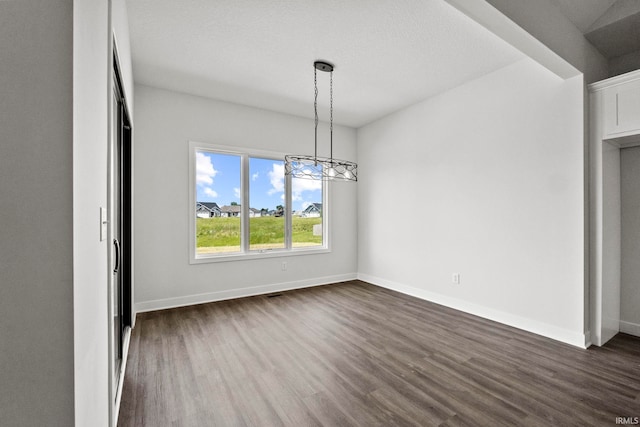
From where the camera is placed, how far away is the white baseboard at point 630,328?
9.72ft

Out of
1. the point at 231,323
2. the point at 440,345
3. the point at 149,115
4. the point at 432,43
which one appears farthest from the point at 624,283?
the point at 149,115

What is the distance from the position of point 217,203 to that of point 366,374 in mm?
3124

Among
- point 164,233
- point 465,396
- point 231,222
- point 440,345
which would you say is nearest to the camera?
point 465,396

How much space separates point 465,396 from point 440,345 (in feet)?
2.57

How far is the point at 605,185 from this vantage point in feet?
9.25

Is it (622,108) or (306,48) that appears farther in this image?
(306,48)

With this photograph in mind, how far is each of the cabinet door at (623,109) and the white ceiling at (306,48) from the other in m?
0.95

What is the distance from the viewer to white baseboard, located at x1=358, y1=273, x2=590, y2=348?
281 centimetres

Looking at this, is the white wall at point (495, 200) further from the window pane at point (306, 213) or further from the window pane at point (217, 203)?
the window pane at point (217, 203)

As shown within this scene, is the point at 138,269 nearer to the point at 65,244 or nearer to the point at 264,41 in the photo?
the point at 264,41

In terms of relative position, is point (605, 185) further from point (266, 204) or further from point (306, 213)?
point (266, 204)

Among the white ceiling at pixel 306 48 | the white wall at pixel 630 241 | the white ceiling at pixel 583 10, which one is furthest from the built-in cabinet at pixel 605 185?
the white ceiling at pixel 306 48

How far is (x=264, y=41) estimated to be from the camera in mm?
2832

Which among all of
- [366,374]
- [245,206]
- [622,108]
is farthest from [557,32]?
[245,206]
